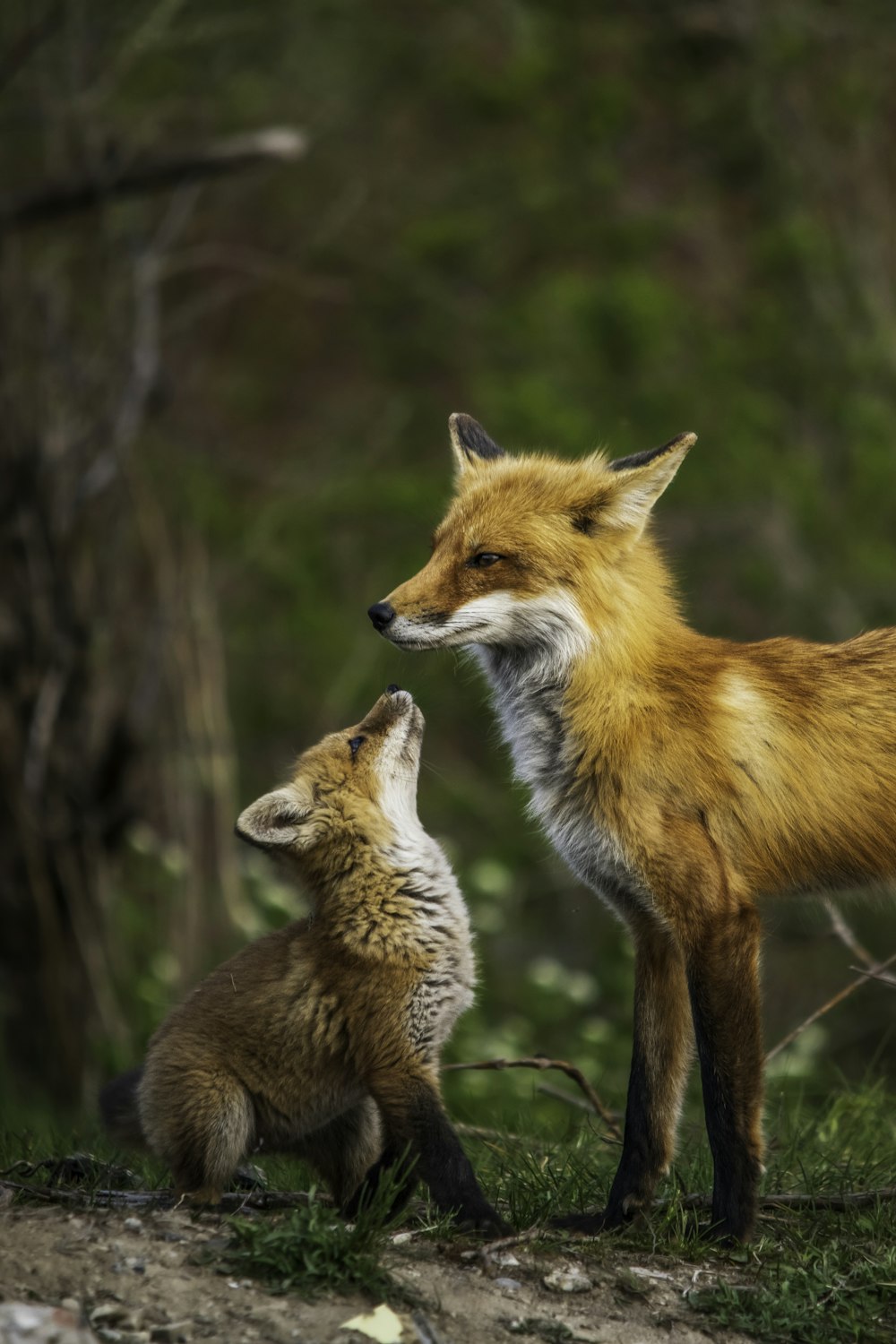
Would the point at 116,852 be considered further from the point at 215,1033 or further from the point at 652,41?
the point at 652,41

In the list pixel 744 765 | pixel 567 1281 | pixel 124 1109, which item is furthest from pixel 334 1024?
pixel 744 765

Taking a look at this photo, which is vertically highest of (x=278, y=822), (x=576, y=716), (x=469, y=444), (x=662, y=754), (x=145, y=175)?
(x=145, y=175)

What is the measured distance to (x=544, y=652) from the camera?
4512mm

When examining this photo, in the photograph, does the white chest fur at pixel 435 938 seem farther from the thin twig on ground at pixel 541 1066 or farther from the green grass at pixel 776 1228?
the green grass at pixel 776 1228

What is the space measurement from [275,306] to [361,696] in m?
7.12

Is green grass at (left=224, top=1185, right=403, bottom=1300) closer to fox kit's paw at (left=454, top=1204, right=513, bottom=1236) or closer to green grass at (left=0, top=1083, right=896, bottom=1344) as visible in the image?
green grass at (left=0, top=1083, right=896, bottom=1344)

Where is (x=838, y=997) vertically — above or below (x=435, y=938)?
below

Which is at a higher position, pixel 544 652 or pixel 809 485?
pixel 809 485

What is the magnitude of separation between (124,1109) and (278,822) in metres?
0.99

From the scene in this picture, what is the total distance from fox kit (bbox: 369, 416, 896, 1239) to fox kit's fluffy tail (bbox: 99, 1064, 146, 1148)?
1355 millimetres

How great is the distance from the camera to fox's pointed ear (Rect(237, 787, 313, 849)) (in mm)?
4281

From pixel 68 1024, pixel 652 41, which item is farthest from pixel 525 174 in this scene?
pixel 68 1024

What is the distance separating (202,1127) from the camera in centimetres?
406

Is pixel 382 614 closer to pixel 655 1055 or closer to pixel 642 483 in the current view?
pixel 642 483
